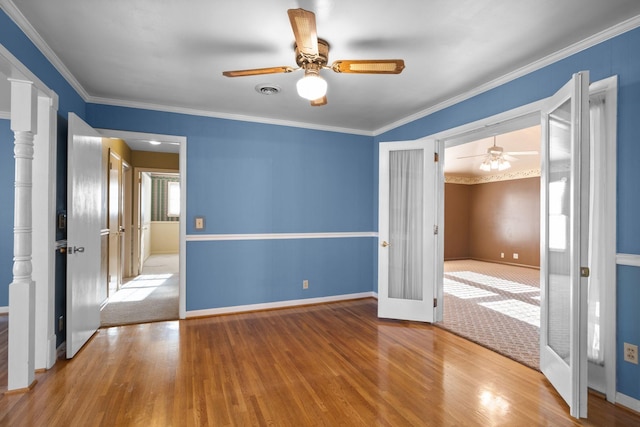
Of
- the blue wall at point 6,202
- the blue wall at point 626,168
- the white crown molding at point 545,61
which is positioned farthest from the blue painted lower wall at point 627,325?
the blue wall at point 6,202

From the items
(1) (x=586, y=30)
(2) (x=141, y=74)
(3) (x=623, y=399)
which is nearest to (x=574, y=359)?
(3) (x=623, y=399)

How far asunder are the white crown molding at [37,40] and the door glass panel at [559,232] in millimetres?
3636

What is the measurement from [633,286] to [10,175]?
627 cm

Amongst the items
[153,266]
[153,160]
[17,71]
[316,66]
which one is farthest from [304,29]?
[153,266]

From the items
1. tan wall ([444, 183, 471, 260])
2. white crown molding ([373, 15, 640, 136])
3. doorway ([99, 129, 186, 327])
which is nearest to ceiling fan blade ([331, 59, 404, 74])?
white crown molding ([373, 15, 640, 136])

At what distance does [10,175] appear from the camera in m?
3.96

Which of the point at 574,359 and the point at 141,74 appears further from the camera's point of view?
the point at 141,74

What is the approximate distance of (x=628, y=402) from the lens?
2.09 metres

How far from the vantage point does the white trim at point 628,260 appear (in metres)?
2.06

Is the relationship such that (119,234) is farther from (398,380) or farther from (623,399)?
(623,399)

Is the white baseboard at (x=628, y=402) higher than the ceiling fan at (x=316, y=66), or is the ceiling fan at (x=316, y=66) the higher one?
the ceiling fan at (x=316, y=66)

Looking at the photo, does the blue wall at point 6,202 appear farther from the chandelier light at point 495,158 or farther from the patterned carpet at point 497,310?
the chandelier light at point 495,158

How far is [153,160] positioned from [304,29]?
19.0 feet

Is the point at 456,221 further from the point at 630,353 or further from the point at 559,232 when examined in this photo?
the point at 630,353
